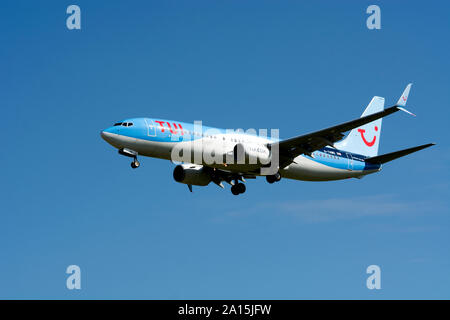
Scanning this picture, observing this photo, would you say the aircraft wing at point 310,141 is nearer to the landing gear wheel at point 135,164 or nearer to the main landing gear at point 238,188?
the main landing gear at point 238,188

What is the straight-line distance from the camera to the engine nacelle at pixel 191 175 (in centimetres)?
4603

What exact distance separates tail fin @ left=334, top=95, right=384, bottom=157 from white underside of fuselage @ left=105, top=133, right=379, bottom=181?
2997mm

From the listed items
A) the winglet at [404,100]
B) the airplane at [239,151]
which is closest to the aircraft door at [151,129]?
the airplane at [239,151]

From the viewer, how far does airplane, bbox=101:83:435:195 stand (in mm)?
39812

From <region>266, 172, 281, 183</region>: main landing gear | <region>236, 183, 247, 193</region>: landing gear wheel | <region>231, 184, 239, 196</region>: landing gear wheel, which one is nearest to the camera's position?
<region>266, 172, 281, 183</region>: main landing gear

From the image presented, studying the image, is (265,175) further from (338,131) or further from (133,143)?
(133,143)

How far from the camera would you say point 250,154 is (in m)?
41.4

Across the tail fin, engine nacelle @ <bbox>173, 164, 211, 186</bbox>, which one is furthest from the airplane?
the tail fin

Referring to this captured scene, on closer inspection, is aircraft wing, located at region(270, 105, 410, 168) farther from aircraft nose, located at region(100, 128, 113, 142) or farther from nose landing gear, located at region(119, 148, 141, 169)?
aircraft nose, located at region(100, 128, 113, 142)

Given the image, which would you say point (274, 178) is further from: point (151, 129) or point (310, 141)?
point (151, 129)

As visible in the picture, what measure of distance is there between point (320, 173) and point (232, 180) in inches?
260

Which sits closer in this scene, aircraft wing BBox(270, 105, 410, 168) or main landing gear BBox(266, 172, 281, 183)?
aircraft wing BBox(270, 105, 410, 168)

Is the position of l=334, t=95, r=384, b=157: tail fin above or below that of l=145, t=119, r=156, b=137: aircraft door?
above

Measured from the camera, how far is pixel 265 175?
146 feet
